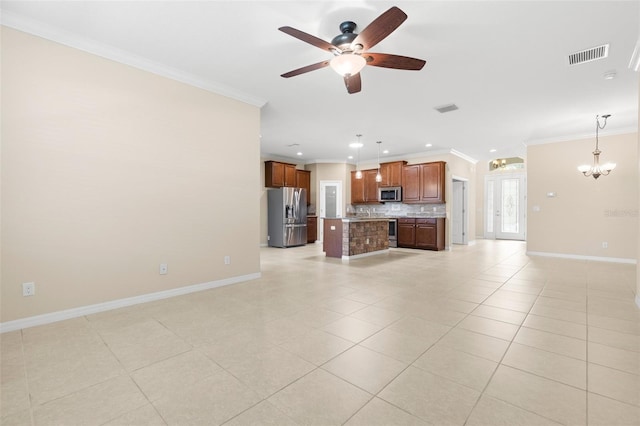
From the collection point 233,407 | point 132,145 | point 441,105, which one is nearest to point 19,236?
point 132,145

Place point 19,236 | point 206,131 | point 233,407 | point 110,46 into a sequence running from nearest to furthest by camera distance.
Result: 1. point 233,407
2. point 19,236
3. point 110,46
4. point 206,131

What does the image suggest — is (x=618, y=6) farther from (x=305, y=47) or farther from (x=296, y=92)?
(x=296, y=92)

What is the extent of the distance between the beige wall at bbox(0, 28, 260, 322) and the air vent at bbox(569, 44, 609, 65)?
4.11 meters

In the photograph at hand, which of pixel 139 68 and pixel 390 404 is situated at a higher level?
pixel 139 68

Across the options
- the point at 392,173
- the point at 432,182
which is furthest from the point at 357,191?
the point at 432,182

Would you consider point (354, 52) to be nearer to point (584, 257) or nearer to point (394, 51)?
point (394, 51)

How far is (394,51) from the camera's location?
3115 millimetres

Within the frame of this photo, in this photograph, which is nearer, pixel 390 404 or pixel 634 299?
pixel 390 404

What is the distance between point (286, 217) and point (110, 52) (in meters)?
5.68

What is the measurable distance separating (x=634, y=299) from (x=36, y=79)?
22.3ft

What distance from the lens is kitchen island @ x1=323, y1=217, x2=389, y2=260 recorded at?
6367mm

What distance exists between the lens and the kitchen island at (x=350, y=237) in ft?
20.9

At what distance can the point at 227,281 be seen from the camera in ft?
13.5

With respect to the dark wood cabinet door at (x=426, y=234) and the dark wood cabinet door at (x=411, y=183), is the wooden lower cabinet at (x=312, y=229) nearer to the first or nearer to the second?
the dark wood cabinet door at (x=411, y=183)
